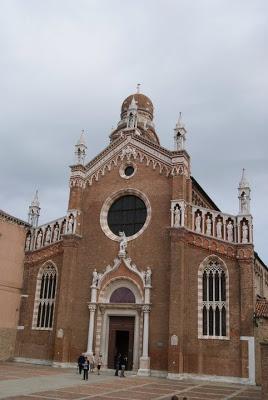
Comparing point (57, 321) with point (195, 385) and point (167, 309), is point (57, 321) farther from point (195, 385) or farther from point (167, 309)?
point (195, 385)

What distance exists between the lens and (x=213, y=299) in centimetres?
2500

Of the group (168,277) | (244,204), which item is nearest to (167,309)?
(168,277)

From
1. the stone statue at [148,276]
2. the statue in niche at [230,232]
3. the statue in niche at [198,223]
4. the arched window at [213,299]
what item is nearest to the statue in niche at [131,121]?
the statue in niche at [198,223]

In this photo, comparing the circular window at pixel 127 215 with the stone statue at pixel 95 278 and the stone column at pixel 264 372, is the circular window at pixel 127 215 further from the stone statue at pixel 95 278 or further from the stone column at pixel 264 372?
the stone column at pixel 264 372

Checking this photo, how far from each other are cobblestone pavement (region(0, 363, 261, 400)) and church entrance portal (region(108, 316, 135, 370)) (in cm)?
235

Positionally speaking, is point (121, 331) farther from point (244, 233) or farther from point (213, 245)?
point (244, 233)

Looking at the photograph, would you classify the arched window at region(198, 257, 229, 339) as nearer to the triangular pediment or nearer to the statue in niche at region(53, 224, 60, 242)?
the triangular pediment

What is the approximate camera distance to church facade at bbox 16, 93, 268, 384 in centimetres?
2422

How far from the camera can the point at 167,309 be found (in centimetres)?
2541

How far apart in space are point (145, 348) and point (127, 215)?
333 inches

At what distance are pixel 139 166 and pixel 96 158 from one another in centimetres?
344

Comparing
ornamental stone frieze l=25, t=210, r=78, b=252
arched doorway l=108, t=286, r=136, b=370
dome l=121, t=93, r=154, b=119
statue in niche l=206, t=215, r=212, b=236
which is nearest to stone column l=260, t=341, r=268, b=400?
statue in niche l=206, t=215, r=212, b=236

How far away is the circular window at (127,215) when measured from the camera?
93.2 feet

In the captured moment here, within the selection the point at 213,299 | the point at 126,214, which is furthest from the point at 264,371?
the point at 126,214
